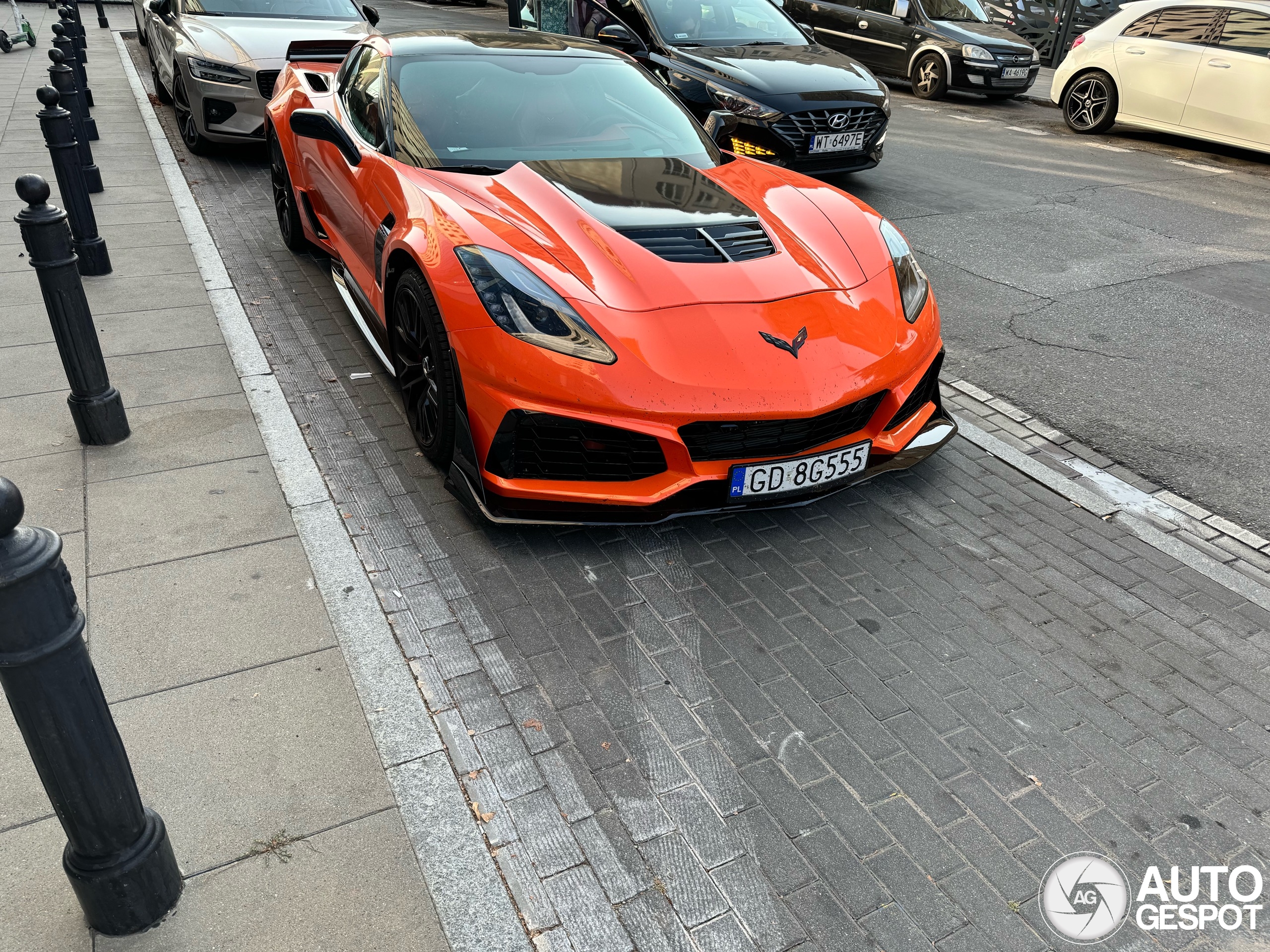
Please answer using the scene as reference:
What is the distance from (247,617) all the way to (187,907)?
3.58ft

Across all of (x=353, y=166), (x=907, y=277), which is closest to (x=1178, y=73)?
(x=907, y=277)

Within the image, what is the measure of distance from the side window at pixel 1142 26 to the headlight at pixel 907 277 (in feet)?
30.2

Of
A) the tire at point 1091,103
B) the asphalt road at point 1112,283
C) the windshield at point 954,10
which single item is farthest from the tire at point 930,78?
the asphalt road at point 1112,283

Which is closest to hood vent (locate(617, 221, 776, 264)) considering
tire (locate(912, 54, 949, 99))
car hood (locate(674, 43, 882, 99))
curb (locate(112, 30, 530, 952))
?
curb (locate(112, 30, 530, 952))

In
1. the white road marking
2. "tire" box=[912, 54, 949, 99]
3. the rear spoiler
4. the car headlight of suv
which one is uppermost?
the rear spoiler

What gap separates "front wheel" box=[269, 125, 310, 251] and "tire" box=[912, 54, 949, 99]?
33.7 ft

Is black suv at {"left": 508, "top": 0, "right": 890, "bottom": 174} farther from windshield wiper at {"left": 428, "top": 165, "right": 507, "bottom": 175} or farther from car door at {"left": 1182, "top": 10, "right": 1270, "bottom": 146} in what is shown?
car door at {"left": 1182, "top": 10, "right": 1270, "bottom": 146}

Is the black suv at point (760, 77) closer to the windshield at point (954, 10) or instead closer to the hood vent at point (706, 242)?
the hood vent at point (706, 242)

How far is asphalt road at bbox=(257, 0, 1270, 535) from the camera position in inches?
181

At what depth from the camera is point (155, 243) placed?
658 centimetres

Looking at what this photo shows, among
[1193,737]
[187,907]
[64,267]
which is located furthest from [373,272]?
[1193,737]

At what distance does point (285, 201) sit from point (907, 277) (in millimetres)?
4433

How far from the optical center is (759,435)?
3.28m

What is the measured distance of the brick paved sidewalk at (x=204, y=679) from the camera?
6.99 ft
